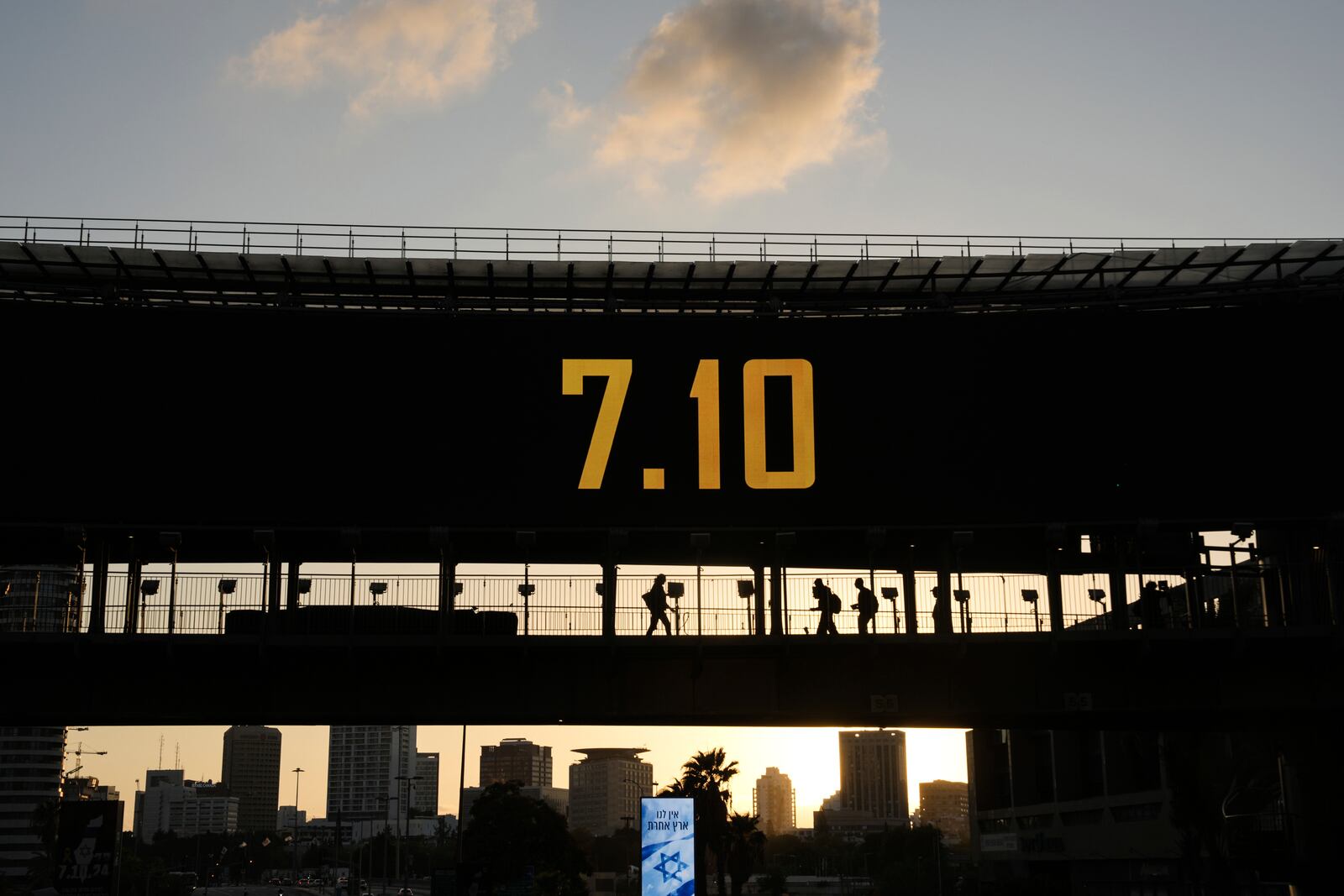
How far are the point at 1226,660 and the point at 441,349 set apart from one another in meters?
25.0

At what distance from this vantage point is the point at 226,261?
41.2 meters

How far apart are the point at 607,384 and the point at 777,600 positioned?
889cm

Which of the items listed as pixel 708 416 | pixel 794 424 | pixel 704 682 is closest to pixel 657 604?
pixel 704 682

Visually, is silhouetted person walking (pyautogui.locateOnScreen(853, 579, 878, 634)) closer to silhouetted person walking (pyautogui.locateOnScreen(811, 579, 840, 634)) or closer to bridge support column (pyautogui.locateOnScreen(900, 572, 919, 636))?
silhouetted person walking (pyautogui.locateOnScreen(811, 579, 840, 634))

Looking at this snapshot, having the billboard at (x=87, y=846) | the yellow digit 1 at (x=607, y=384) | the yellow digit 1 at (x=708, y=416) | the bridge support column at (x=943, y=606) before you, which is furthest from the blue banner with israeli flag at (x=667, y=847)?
the billboard at (x=87, y=846)

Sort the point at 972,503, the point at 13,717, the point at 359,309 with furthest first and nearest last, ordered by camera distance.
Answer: the point at 359,309
the point at 972,503
the point at 13,717

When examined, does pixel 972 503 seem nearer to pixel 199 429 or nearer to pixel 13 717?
pixel 199 429

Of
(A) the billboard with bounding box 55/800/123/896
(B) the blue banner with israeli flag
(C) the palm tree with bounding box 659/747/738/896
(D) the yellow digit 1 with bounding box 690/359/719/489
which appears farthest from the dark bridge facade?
(C) the palm tree with bounding box 659/747/738/896

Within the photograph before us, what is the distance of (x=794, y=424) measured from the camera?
4141 centimetres

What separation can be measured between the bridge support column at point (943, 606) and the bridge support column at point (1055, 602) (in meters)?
2.83

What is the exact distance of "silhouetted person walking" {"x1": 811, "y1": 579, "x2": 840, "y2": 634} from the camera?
37.6m

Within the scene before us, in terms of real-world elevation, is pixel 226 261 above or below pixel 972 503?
above

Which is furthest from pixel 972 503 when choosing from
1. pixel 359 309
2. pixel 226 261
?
pixel 226 261

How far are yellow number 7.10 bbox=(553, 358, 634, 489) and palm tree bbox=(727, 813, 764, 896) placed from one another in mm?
47788
